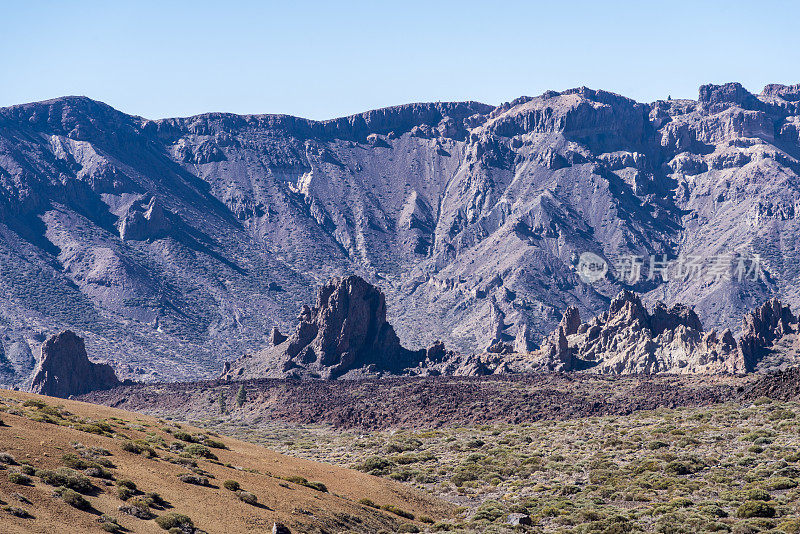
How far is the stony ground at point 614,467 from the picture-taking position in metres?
52.2

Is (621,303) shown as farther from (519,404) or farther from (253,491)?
(253,491)

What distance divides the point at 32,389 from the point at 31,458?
110026 millimetres

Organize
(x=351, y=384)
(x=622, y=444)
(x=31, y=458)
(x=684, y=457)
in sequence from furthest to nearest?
(x=351, y=384) < (x=622, y=444) < (x=684, y=457) < (x=31, y=458)

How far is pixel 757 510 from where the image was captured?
1964 inches

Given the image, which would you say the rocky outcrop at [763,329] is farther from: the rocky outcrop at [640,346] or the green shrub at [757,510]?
the green shrub at [757,510]

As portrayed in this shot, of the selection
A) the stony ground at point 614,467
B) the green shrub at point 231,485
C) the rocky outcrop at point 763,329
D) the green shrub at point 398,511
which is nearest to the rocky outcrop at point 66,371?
the stony ground at point 614,467

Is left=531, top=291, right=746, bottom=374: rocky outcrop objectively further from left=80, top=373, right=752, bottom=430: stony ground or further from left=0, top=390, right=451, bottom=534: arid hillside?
left=0, top=390, right=451, bottom=534: arid hillside

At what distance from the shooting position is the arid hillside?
42250mm

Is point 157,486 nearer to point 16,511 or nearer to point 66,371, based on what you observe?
point 16,511

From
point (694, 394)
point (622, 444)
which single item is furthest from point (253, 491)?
point (694, 394)

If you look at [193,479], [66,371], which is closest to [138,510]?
[193,479]

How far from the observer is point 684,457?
213 feet

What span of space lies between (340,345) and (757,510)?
11679cm

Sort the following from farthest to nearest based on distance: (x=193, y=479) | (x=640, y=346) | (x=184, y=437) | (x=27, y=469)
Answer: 1. (x=640, y=346)
2. (x=184, y=437)
3. (x=193, y=479)
4. (x=27, y=469)
